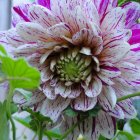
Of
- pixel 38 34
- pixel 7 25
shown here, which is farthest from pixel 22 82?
pixel 7 25

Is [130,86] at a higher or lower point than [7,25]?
lower

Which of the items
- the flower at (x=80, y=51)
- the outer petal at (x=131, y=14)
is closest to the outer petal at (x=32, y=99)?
the flower at (x=80, y=51)

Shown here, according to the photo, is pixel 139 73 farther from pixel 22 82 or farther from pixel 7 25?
pixel 7 25

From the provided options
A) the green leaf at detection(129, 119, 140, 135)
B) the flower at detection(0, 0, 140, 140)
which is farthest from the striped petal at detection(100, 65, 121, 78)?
the green leaf at detection(129, 119, 140, 135)

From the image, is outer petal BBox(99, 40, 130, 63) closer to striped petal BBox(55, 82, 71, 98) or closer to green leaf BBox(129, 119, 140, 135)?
striped petal BBox(55, 82, 71, 98)

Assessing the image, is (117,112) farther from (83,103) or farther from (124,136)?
(124,136)

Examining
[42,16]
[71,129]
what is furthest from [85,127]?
[42,16]

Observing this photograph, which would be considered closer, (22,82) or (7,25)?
(22,82)

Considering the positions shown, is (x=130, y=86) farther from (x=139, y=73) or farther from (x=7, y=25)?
(x=7, y=25)
